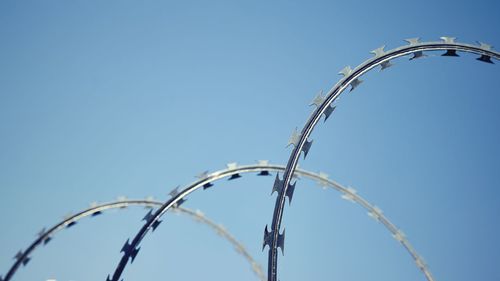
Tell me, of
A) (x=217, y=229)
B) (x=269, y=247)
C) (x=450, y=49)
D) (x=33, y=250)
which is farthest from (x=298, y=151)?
(x=33, y=250)

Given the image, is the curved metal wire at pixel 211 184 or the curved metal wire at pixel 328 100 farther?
the curved metal wire at pixel 211 184

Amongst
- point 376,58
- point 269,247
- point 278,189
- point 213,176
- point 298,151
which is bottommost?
point 269,247

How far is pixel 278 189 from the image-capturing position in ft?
29.2

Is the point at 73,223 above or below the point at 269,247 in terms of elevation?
above

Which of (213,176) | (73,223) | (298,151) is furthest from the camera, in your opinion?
(73,223)

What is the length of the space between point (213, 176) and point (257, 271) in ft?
24.5

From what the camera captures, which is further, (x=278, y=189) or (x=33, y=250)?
(x=33, y=250)

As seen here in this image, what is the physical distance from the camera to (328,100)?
9383mm

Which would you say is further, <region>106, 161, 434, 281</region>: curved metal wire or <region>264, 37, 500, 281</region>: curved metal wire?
<region>106, 161, 434, 281</region>: curved metal wire

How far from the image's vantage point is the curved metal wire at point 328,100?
8539 mm

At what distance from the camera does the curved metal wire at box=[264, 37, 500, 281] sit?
8539 millimetres

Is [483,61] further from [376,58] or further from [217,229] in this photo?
[217,229]

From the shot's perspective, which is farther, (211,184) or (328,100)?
(211,184)

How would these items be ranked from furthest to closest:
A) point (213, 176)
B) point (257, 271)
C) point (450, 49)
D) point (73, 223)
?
point (257, 271), point (73, 223), point (213, 176), point (450, 49)
